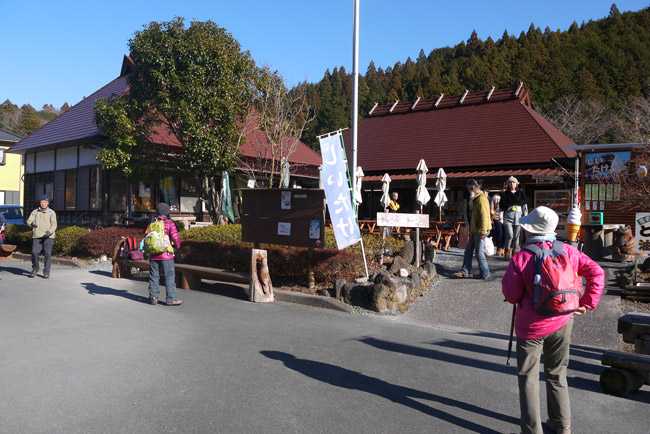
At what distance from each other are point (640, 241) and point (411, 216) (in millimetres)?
3773

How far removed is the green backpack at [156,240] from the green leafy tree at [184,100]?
5635 millimetres

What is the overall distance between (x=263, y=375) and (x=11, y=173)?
38.0 metres

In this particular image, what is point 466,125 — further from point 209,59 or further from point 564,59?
point 564,59

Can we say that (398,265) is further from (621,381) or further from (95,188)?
(95,188)

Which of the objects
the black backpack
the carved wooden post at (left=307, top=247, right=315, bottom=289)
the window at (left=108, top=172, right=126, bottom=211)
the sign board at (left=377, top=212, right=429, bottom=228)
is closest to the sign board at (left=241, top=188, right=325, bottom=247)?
the carved wooden post at (left=307, top=247, right=315, bottom=289)

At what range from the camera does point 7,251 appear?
14.8 m

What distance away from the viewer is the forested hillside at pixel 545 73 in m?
34.8

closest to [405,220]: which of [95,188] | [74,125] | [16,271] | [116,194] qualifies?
[16,271]

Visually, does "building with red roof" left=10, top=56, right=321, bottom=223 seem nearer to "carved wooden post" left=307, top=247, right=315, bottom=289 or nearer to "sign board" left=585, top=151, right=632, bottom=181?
"carved wooden post" left=307, top=247, right=315, bottom=289

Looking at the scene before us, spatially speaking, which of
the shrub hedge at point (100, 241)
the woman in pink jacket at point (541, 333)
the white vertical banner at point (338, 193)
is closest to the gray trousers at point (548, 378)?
the woman in pink jacket at point (541, 333)

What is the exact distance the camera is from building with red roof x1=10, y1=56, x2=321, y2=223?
16812 millimetres

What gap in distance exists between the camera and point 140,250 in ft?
33.7

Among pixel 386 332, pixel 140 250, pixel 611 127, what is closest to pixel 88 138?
pixel 140 250

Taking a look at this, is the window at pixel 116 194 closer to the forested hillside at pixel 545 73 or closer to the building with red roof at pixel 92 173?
the building with red roof at pixel 92 173
